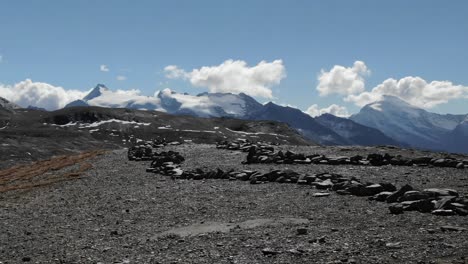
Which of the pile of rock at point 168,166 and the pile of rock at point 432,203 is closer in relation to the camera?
the pile of rock at point 432,203

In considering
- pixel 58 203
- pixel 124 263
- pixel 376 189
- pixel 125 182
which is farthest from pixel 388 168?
pixel 124 263

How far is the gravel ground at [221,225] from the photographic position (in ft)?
52.7

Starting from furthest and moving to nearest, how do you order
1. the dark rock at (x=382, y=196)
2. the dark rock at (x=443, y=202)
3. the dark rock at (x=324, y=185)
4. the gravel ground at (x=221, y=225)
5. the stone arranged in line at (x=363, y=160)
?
the stone arranged in line at (x=363, y=160) → the dark rock at (x=324, y=185) → the dark rock at (x=382, y=196) → the dark rock at (x=443, y=202) → the gravel ground at (x=221, y=225)

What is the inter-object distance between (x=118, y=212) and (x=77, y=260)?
9693mm

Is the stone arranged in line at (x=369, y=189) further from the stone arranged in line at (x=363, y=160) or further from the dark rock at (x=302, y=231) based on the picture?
the stone arranged in line at (x=363, y=160)

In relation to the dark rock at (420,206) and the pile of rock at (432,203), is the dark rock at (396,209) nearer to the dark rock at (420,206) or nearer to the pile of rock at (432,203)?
the pile of rock at (432,203)

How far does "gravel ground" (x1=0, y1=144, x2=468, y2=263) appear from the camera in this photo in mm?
16062

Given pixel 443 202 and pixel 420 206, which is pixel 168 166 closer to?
pixel 420 206

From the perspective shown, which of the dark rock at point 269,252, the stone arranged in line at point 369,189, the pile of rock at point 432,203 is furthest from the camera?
the stone arranged in line at point 369,189

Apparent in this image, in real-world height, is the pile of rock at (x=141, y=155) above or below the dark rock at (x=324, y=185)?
below

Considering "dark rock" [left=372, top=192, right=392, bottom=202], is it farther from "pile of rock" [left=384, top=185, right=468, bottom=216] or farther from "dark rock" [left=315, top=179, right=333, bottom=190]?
"dark rock" [left=315, top=179, right=333, bottom=190]

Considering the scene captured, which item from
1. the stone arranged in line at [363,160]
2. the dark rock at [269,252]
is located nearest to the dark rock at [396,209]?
the dark rock at [269,252]

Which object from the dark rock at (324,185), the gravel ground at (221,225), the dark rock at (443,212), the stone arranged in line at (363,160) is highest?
the stone arranged in line at (363,160)

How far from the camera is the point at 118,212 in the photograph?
88.5ft
